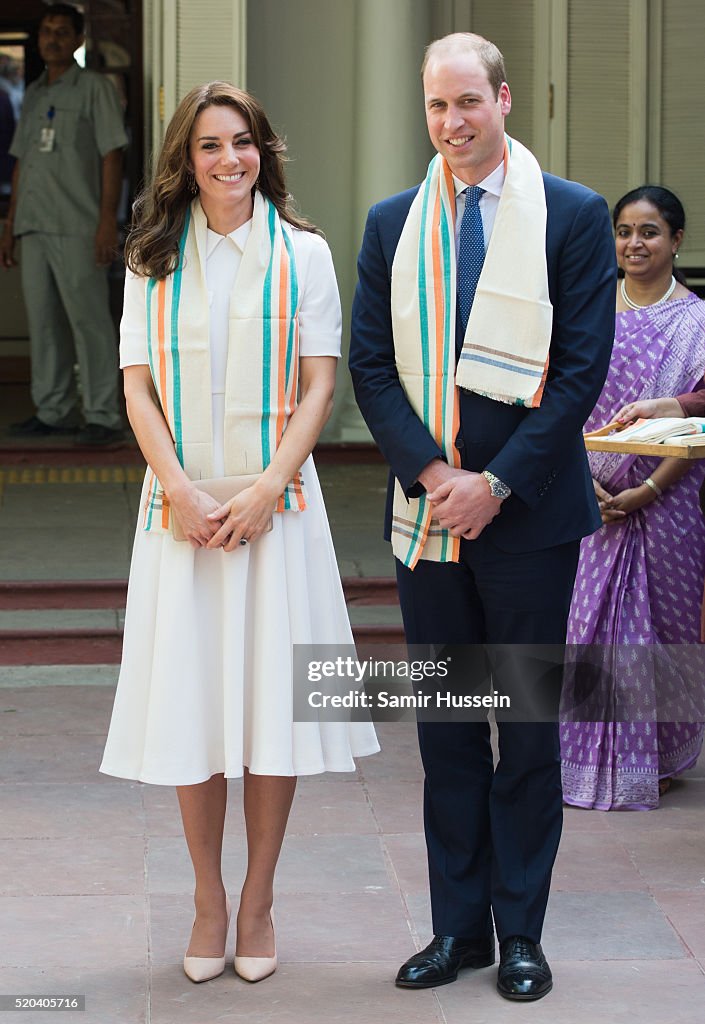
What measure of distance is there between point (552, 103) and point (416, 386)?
5.35 m

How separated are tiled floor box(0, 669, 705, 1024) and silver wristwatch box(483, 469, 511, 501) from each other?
1074 mm

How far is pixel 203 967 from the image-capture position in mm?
3574

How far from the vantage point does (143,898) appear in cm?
405

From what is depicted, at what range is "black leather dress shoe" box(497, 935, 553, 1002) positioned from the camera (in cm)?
350

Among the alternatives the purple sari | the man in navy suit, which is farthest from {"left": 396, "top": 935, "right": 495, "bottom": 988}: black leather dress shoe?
the purple sari

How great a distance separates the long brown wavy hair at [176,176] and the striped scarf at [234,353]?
0.10 ft

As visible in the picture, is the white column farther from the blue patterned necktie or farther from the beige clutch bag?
the beige clutch bag

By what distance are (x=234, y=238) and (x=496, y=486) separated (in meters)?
0.78

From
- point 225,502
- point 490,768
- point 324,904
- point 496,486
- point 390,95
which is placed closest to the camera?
point 496,486

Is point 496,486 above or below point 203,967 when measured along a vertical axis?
above

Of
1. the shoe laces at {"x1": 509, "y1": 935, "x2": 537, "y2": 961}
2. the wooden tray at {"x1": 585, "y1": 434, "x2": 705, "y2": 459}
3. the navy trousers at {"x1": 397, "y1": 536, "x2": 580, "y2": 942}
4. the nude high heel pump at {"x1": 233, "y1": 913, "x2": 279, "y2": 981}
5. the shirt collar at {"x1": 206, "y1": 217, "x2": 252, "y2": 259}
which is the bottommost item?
the nude high heel pump at {"x1": 233, "y1": 913, "x2": 279, "y2": 981}

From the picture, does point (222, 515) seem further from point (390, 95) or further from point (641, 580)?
point (390, 95)

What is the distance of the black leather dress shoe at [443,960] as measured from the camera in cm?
356

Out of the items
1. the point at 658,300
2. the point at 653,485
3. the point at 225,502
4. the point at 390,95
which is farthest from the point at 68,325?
the point at 225,502
